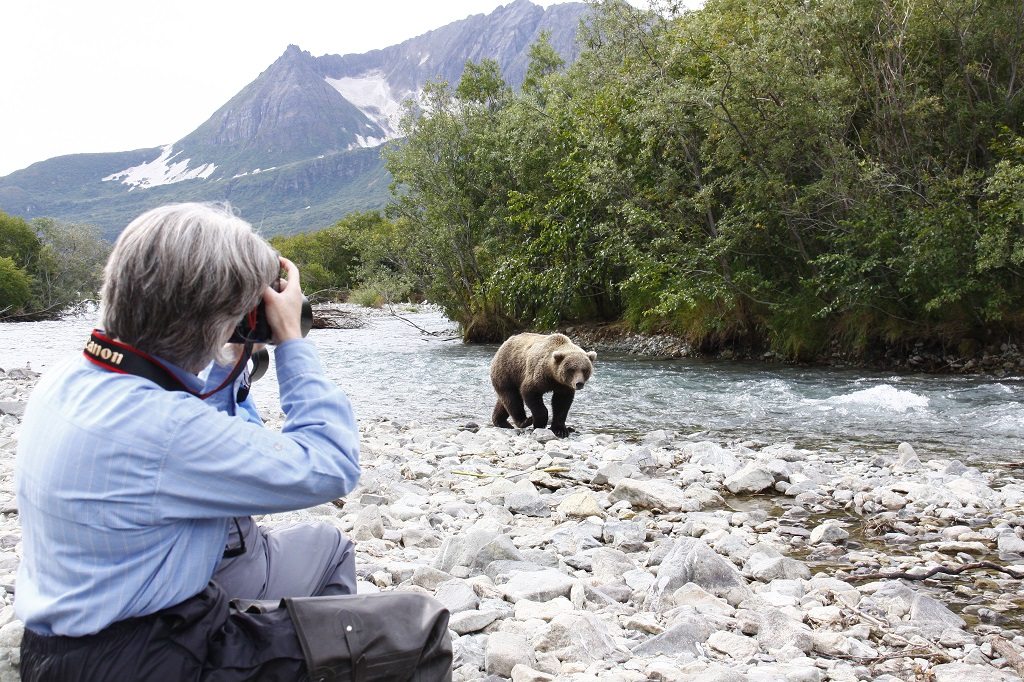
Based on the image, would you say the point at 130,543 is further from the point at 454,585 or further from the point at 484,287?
the point at 484,287

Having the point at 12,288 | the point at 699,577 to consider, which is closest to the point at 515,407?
the point at 699,577

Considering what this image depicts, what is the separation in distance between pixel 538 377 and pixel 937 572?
247 inches

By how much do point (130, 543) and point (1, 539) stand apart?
348 cm

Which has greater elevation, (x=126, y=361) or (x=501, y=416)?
(x=126, y=361)

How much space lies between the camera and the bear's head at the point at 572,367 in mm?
9750

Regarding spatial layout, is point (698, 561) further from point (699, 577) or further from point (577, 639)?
point (577, 639)

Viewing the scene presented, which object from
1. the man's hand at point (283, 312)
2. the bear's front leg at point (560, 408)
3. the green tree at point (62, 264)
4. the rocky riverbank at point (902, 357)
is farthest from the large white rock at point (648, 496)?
the green tree at point (62, 264)

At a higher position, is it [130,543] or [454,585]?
[130,543]

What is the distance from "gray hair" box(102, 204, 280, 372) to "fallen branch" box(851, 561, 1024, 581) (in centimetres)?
368

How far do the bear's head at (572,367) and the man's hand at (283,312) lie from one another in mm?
7618

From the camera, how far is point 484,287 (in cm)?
2594

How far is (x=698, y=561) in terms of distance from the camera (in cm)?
386

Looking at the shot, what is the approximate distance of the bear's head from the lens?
9750 mm

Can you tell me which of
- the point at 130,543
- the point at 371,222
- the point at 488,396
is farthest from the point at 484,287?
the point at 371,222
